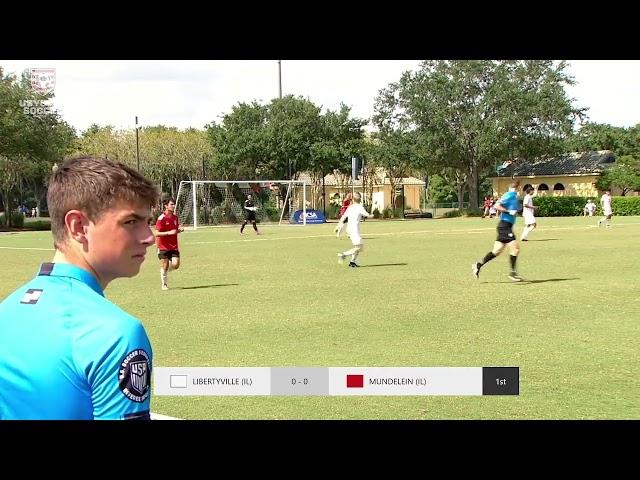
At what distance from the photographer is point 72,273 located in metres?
1.51

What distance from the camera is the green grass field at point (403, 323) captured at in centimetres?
540

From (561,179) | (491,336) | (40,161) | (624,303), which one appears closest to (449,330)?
(491,336)

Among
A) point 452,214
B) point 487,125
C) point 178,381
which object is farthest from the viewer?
point 452,214

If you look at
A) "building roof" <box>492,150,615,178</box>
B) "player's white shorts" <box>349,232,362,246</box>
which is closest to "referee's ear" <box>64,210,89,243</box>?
"player's white shorts" <box>349,232,362,246</box>

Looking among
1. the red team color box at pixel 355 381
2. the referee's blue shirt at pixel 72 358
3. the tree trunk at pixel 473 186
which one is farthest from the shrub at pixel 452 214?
the referee's blue shirt at pixel 72 358

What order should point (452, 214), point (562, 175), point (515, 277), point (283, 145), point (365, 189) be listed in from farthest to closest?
point (562, 175) → point (452, 214) → point (365, 189) → point (283, 145) → point (515, 277)

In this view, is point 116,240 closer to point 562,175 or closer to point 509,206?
point 509,206

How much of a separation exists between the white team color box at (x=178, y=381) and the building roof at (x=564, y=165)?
29968 mm

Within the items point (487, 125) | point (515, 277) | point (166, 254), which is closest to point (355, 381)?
point (166, 254)

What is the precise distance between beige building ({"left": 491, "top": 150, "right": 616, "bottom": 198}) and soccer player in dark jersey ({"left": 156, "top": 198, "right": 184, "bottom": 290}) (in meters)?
25.6

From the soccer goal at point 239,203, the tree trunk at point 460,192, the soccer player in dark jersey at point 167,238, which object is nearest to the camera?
the soccer player in dark jersey at point 167,238

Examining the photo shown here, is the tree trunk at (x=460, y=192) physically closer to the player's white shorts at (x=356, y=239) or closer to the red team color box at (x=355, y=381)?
the player's white shorts at (x=356, y=239)

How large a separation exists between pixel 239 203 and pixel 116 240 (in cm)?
3166

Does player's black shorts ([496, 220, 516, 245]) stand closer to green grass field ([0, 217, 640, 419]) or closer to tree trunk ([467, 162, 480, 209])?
green grass field ([0, 217, 640, 419])
